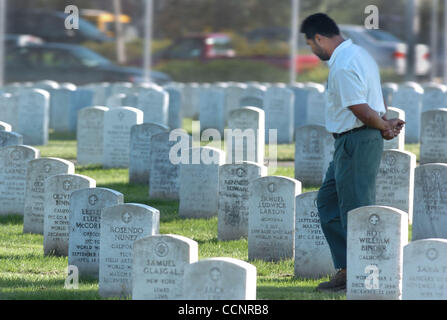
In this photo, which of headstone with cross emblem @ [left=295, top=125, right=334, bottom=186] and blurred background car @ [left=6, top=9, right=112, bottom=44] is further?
blurred background car @ [left=6, top=9, right=112, bottom=44]

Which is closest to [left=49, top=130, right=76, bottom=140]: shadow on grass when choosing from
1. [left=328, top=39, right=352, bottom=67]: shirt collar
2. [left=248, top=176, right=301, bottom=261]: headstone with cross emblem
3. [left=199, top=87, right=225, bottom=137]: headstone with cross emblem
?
[left=199, top=87, right=225, bottom=137]: headstone with cross emblem

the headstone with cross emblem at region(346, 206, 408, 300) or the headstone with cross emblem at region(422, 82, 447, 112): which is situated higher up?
the headstone with cross emblem at region(422, 82, 447, 112)

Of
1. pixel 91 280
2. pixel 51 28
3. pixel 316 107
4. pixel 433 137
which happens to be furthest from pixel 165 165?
pixel 51 28

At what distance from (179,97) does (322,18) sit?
12776mm

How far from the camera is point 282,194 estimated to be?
954cm

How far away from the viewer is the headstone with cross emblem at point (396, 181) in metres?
10.8

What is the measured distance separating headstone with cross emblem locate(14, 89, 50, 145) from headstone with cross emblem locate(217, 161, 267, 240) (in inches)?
298

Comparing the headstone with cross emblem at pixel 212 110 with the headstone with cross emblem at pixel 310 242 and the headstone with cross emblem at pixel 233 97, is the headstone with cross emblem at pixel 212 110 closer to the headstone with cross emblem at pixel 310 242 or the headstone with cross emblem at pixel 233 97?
the headstone with cross emblem at pixel 233 97

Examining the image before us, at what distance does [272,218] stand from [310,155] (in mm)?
4071

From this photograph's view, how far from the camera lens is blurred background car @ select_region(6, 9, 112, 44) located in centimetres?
4022

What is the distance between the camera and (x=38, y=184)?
10680 millimetres

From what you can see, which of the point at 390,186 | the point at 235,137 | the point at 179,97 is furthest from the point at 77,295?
the point at 179,97

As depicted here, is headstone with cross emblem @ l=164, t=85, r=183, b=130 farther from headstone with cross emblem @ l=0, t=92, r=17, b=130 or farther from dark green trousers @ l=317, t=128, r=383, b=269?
dark green trousers @ l=317, t=128, r=383, b=269

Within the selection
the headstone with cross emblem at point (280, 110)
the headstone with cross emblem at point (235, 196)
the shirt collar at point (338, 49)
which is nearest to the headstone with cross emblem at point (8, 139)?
the headstone with cross emblem at point (235, 196)
